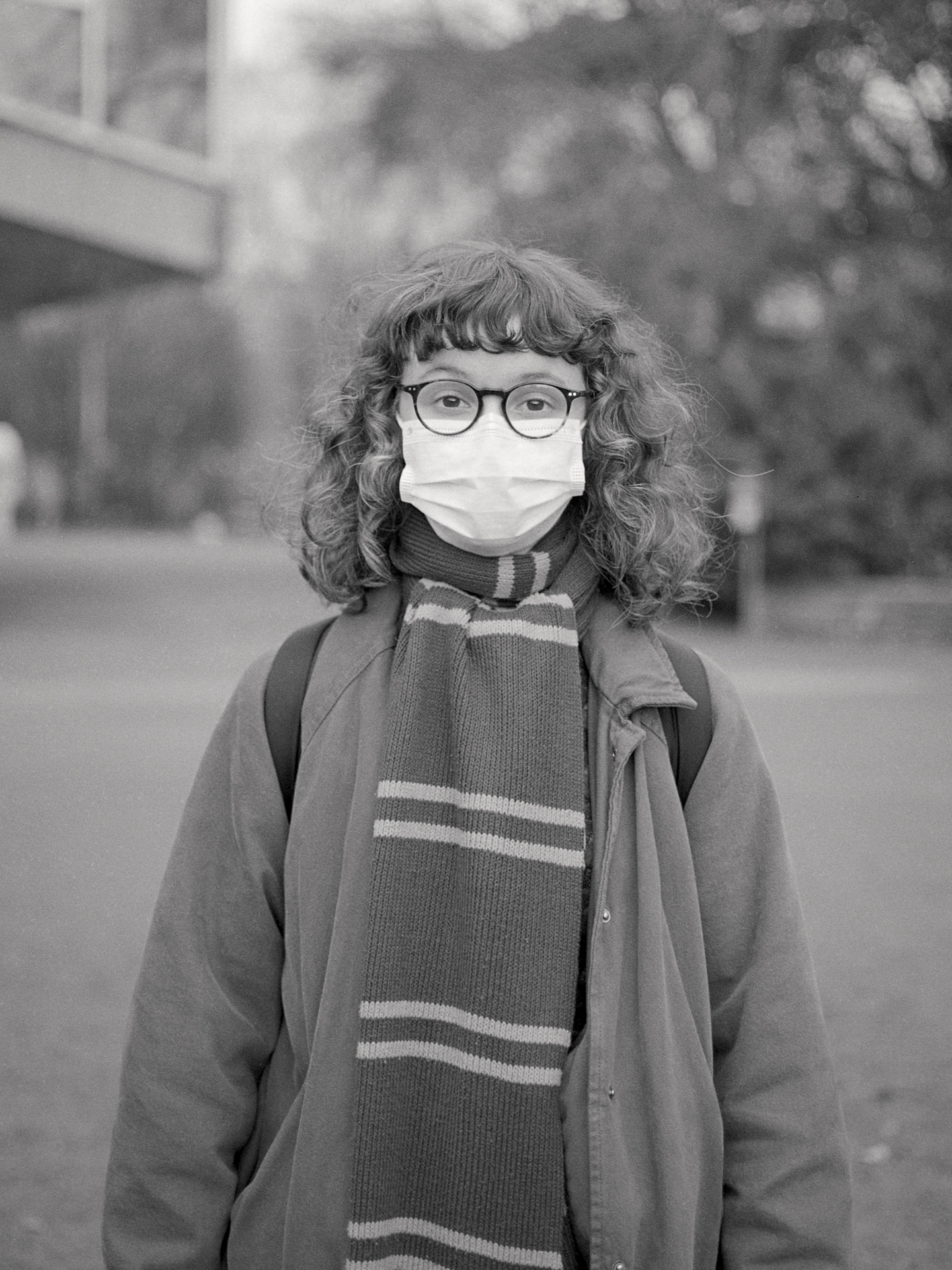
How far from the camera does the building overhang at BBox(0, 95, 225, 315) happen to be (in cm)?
1378

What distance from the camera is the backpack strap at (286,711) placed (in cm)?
192

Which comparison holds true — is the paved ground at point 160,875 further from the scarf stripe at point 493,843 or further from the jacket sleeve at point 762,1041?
the scarf stripe at point 493,843

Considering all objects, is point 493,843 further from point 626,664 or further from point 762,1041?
point 762,1041

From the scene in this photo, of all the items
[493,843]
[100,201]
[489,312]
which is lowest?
[493,843]

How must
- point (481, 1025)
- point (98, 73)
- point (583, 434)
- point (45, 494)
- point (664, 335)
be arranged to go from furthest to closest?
1. point (45, 494)
2. point (664, 335)
3. point (98, 73)
4. point (583, 434)
5. point (481, 1025)

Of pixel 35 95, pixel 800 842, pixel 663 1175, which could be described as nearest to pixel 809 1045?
pixel 663 1175

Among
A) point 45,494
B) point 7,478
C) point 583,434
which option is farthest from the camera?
point 45,494

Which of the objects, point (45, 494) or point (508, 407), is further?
point (45, 494)

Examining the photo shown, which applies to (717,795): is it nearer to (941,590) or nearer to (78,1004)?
(78,1004)

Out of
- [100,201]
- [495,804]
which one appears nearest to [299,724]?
[495,804]

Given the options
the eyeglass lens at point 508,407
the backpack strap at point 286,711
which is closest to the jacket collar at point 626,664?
the eyeglass lens at point 508,407

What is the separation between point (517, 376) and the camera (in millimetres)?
1975

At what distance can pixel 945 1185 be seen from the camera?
360 centimetres

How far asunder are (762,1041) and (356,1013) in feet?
1.74
